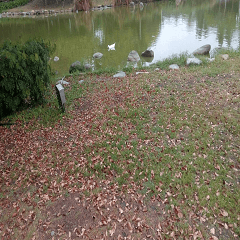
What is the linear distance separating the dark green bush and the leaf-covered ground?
831mm

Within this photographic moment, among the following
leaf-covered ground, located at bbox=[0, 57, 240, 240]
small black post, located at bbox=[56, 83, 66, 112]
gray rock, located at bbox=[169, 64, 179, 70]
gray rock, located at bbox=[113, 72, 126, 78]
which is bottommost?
leaf-covered ground, located at bbox=[0, 57, 240, 240]

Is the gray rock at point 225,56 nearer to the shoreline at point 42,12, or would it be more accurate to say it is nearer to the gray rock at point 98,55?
the gray rock at point 98,55

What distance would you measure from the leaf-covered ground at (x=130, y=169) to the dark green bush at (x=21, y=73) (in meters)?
0.83

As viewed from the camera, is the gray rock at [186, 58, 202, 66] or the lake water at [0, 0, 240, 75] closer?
the gray rock at [186, 58, 202, 66]

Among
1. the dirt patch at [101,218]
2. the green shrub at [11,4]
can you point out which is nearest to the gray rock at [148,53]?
the dirt patch at [101,218]

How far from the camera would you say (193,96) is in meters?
7.40

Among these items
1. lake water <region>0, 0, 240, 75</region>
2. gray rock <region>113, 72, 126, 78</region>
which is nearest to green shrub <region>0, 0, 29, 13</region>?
lake water <region>0, 0, 240, 75</region>

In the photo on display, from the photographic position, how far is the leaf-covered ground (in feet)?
12.6

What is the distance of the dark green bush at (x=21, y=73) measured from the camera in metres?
6.49

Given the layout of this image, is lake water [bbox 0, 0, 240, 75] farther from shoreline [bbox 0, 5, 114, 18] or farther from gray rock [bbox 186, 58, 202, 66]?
shoreline [bbox 0, 5, 114, 18]

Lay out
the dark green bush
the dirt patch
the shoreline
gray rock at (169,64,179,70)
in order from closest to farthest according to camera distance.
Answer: the dirt patch → the dark green bush → gray rock at (169,64,179,70) → the shoreline

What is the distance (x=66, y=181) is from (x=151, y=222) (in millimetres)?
2045

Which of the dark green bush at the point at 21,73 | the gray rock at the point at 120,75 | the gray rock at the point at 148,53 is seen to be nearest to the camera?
the dark green bush at the point at 21,73

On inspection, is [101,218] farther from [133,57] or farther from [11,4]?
[11,4]
